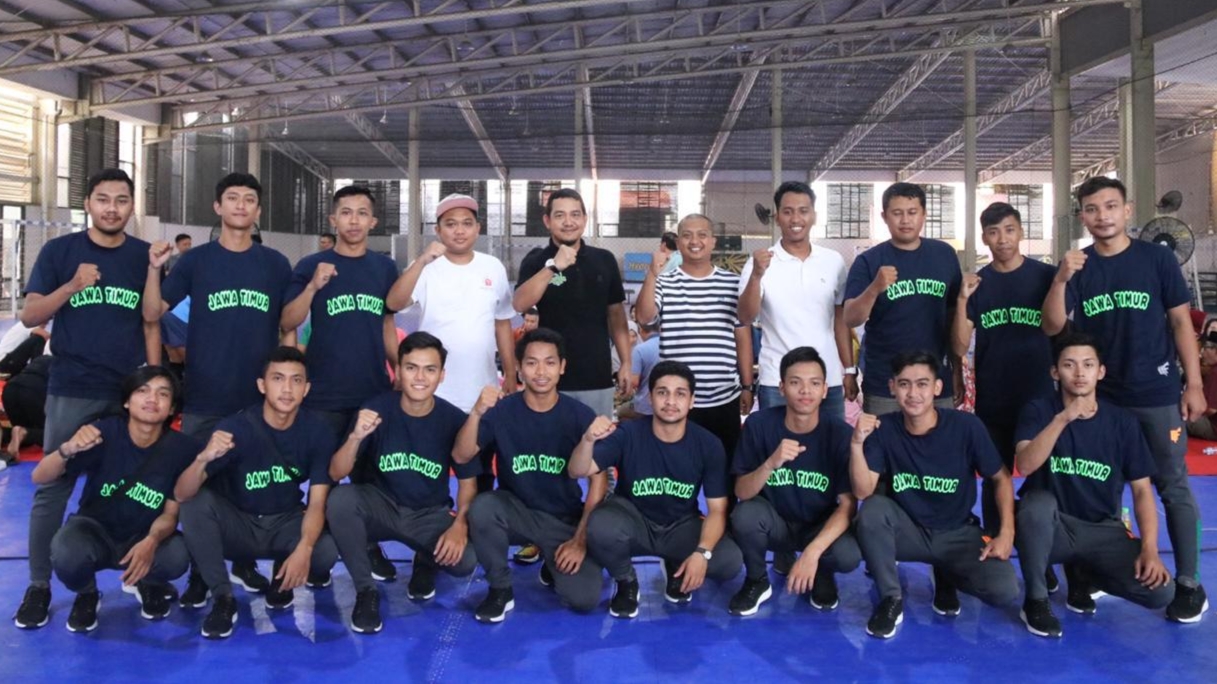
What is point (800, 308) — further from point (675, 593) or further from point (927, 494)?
point (675, 593)

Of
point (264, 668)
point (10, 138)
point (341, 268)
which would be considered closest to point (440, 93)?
point (10, 138)

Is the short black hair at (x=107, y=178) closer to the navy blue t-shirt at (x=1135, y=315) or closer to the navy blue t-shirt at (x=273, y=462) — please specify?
the navy blue t-shirt at (x=273, y=462)

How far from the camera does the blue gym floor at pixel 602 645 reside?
3133 millimetres

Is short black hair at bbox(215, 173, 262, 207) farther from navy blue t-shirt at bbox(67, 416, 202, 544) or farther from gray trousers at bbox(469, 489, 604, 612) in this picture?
gray trousers at bbox(469, 489, 604, 612)

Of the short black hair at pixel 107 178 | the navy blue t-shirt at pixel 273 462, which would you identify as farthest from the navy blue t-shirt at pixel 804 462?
the short black hair at pixel 107 178

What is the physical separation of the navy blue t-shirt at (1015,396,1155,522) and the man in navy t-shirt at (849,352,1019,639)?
7.1 inches

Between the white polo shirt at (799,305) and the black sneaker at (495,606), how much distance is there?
4.83 feet

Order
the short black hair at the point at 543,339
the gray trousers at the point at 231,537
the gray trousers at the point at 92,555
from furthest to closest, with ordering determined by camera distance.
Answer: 1. the short black hair at the point at 543,339
2. the gray trousers at the point at 231,537
3. the gray trousers at the point at 92,555

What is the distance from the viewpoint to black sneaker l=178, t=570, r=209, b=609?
3.74 meters

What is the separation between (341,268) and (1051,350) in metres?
3.02

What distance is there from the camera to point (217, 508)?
357cm

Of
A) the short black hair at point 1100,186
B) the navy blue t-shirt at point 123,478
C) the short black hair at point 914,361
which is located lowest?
the navy blue t-shirt at point 123,478

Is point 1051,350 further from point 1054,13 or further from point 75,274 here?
point 1054,13

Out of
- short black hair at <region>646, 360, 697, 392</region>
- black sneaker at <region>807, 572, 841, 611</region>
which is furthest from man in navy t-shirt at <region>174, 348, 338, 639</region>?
black sneaker at <region>807, 572, 841, 611</region>
